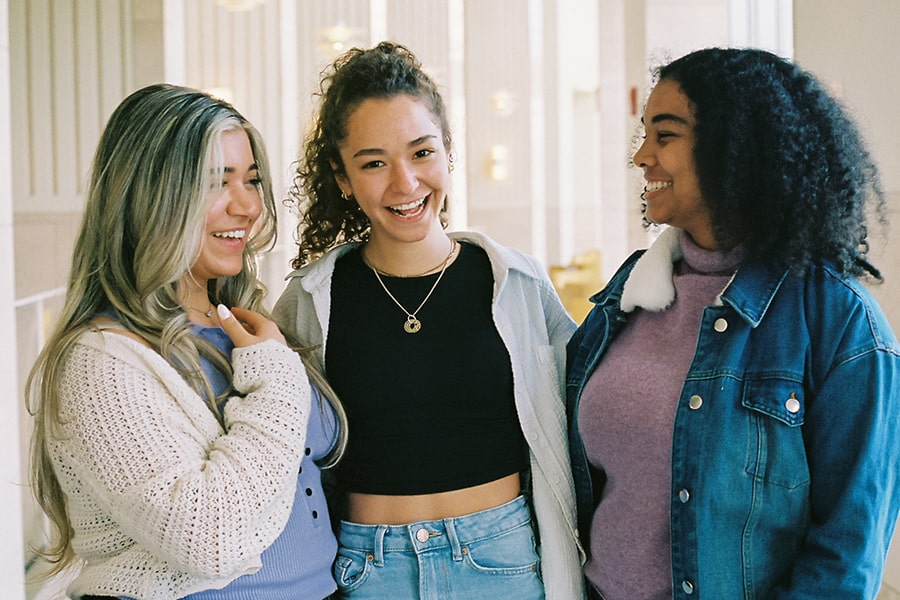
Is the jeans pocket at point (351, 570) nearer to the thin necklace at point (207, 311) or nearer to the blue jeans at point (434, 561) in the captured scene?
the blue jeans at point (434, 561)

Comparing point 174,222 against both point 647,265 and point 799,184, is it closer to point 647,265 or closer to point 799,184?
point 647,265

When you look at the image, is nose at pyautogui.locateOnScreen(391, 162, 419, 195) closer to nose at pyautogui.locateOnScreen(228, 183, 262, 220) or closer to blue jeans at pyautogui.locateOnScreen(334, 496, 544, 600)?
nose at pyautogui.locateOnScreen(228, 183, 262, 220)

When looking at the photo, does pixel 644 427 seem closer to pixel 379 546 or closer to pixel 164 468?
pixel 379 546

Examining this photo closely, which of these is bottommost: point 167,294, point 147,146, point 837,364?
point 837,364

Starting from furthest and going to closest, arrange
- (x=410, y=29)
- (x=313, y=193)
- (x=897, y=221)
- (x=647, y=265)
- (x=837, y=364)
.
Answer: (x=410, y=29) → (x=897, y=221) → (x=313, y=193) → (x=647, y=265) → (x=837, y=364)

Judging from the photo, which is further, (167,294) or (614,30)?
(614,30)

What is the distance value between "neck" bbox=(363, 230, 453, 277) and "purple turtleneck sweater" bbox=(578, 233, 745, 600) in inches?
16.6

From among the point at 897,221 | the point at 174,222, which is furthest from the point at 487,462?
the point at 897,221

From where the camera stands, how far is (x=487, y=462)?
69.6 inches

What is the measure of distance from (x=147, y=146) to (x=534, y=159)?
7395 millimetres

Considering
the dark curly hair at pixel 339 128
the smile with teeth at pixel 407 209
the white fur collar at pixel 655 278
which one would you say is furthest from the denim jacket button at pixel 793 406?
the dark curly hair at pixel 339 128

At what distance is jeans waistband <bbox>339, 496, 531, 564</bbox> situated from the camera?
1688mm

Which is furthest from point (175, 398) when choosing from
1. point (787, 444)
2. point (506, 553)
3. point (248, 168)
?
point (787, 444)

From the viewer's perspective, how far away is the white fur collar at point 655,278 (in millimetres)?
1641
